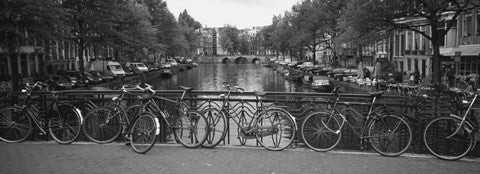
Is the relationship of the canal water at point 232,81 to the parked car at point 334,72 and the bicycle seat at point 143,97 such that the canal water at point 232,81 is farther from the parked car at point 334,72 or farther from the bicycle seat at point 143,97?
the bicycle seat at point 143,97

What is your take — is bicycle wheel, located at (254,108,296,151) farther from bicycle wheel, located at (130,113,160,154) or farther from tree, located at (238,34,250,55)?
tree, located at (238,34,250,55)

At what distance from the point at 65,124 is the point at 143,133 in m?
1.95

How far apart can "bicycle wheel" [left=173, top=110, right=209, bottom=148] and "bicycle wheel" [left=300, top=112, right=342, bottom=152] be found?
1.84 meters

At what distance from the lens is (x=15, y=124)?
8.47 metres

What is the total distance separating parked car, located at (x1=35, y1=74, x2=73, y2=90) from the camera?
1249 inches

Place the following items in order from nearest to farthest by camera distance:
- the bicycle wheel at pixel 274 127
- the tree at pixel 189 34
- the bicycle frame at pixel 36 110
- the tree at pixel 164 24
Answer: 1. the bicycle wheel at pixel 274 127
2. the bicycle frame at pixel 36 110
3. the tree at pixel 164 24
4. the tree at pixel 189 34

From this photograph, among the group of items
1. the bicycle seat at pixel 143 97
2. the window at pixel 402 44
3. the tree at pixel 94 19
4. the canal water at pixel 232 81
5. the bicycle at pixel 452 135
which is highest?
the tree at pixel 94 19

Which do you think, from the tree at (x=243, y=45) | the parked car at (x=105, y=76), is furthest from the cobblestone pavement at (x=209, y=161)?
the tree at (x=243, y=45)

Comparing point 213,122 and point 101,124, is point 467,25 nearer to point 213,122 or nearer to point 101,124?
point 213,122

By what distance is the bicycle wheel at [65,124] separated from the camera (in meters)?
8.31

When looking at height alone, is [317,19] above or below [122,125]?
above

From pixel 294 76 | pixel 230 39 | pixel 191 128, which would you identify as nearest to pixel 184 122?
pixel 191 128

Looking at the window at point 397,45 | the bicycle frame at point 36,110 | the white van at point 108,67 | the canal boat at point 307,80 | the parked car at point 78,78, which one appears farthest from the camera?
the window at point 397,45

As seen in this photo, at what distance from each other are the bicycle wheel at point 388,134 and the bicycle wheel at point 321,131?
628 millimetres
